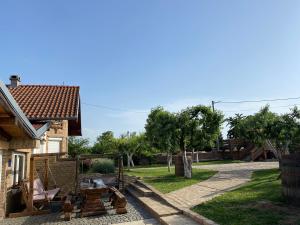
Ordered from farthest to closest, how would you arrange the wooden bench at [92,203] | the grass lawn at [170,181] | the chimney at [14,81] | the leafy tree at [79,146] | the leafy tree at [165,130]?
the leafy tree at [79,146] < the chimney at [14,81] < the leafy tree at [165,130] < the grass lawn at [170,181] < the wooden bench at [92,203]

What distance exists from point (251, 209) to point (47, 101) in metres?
12.9

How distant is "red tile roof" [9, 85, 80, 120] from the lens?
48.7 ft

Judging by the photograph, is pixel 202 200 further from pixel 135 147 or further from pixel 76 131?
pixel 135 147

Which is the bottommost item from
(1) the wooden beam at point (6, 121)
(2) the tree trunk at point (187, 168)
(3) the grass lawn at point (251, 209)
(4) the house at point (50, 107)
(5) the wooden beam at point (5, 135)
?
(3) the grass lawn at point (251, 209)

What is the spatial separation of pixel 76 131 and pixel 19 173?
11886 millimetres

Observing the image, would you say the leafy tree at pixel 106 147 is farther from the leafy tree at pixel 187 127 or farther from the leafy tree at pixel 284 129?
the leafy tree at pixel 284 129

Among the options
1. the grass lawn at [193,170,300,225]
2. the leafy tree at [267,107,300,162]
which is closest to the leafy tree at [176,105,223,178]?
the leafy tree at [267,107,300,162]

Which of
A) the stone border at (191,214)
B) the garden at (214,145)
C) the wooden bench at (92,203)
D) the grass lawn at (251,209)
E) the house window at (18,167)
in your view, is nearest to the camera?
the grass lawn at (251,209)

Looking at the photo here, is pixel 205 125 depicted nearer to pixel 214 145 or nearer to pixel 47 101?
pixel 214 145

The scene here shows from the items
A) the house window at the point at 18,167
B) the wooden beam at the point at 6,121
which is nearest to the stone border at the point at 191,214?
the wooden beam at the point at 6,121

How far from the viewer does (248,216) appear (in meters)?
6.93

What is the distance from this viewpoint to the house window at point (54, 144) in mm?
16500

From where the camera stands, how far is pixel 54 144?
16.8m

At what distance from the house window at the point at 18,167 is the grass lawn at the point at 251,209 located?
685 cm
